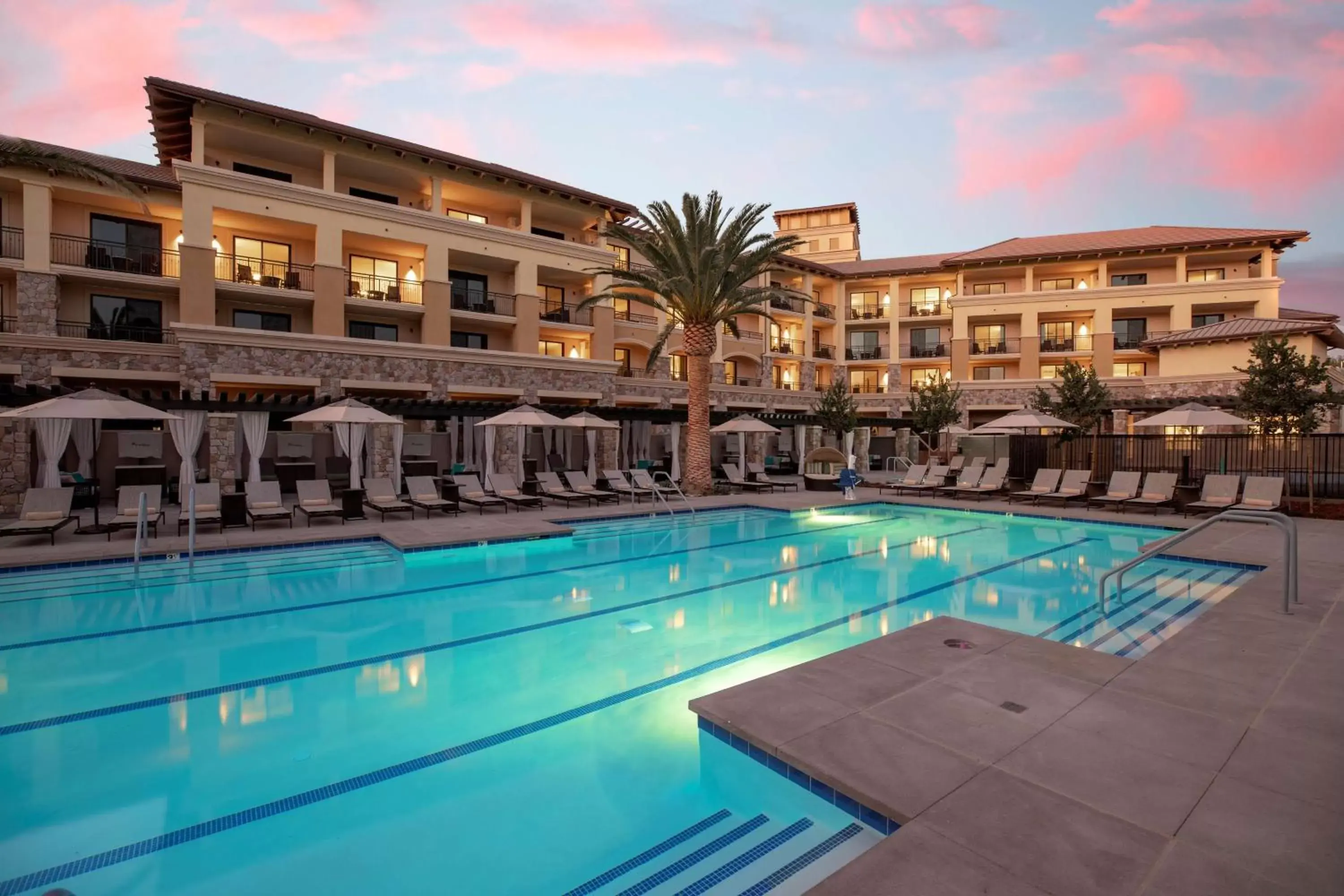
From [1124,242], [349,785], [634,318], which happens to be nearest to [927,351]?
[1124,242]

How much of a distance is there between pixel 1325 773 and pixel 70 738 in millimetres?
7847

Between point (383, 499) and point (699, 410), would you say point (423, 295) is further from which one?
point (383, 499)

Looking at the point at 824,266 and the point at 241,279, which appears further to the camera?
the point at 824,266

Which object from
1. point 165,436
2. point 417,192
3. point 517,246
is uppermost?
point 417,192

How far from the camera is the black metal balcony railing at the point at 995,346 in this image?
3634 cm

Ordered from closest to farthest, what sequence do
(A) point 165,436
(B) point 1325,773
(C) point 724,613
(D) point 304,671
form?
1. (B) point 1325,773
2. (D) point 304,671
3. (C) point 724,613
4. (A) point 165,436

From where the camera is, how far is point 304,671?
19.3 ft

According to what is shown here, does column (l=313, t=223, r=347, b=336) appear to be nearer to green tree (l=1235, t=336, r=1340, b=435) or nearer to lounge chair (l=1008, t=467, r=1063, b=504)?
lounge chair (l=1008, t=467, r=1063, b=504)

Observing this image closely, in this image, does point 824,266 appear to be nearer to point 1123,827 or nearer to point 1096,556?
point 1096,556

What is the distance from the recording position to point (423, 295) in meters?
23.1

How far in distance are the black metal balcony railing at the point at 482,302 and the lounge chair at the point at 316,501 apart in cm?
1282

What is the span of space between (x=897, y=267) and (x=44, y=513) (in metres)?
39.9

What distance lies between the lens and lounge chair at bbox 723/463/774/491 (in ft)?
66.4

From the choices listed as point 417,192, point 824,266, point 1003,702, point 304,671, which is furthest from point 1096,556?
point 824,266
